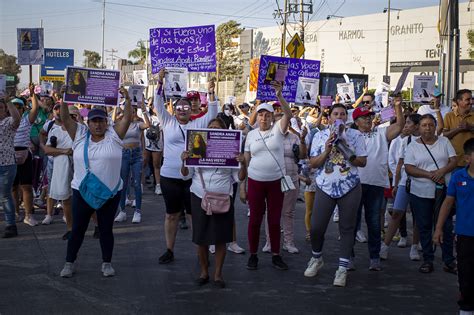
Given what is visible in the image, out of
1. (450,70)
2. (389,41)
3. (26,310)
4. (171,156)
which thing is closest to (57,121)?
(171,156)

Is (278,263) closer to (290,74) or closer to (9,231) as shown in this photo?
(9,231)

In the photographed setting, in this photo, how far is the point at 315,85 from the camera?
11750 millimetres

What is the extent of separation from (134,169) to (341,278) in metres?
5.35

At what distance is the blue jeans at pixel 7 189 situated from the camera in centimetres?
993

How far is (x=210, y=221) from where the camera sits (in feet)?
24.6

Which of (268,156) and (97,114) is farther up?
(97,114)

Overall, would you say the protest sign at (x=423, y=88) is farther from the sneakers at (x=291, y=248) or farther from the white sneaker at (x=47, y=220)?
the white sneaker at (x=47, y=220)

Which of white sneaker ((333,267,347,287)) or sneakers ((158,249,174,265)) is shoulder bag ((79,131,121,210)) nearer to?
sneakers ((158,249,174,265))

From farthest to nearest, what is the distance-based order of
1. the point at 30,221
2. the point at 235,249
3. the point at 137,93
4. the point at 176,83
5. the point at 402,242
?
the point at 137,93, the point at 30,221, the point at 176,83, the point at 402,242, the point at 235,249

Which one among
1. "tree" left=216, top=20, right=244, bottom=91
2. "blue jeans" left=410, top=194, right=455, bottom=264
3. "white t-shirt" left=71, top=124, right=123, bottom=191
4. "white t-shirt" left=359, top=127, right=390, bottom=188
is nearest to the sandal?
"blue jeans" left=410, top=194, right=455, bottom=264

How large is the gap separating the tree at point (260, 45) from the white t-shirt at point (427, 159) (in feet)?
201

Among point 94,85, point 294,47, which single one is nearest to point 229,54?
point 294,47

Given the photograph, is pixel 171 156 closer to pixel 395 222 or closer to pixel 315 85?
pixel 395 222

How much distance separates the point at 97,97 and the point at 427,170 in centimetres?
436
